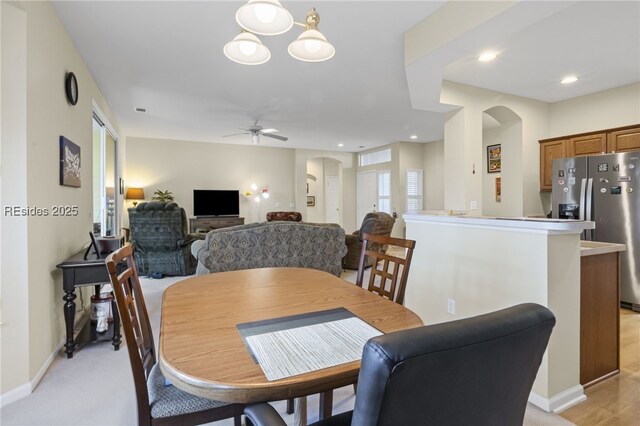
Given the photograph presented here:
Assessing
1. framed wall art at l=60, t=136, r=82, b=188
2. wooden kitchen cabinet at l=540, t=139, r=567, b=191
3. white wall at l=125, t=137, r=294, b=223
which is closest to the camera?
framed wall art at l=60, t=136, r=82, b=188

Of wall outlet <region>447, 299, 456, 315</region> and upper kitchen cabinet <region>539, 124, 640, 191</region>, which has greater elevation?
upper kitchen cabinet <region>539, 124, 640, 191</region>

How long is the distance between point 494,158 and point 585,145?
217 cm

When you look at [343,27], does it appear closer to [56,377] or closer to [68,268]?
[68,268]

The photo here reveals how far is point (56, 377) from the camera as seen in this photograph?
223 cm

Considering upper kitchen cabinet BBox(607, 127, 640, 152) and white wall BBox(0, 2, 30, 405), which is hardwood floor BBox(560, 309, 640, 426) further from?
white wall BBox(0, 2, 30, 405)

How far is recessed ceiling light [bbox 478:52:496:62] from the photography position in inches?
123

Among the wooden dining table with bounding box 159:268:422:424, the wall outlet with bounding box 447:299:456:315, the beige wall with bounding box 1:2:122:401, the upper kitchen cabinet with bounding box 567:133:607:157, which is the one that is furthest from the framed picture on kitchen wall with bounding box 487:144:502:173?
the beige wall with bounding box 1:2:122:401

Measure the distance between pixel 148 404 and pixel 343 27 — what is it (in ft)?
9.44

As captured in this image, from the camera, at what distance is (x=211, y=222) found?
771 centimetres

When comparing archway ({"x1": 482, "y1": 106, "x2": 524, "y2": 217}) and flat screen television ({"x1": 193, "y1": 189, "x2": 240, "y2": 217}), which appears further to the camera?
flat screen television ({"x1": 193, "y1": 189, "x2": 240, "y2": 217})

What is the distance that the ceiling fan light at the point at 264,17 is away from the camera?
1.51m

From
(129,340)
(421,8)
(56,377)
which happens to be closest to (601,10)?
(421,8)

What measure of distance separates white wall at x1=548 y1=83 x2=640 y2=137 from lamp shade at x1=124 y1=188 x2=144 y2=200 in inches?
310

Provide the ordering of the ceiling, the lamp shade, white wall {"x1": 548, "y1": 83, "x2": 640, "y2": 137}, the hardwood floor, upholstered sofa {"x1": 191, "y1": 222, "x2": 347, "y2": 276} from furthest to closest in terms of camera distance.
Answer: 1. the lamp shade
2. white wall {"x1": 548, "y1": 83, "x2": 640, "y2": 137}
3. upholstered sofa {"x1": 191, "y1": 222, "x2": 347, "y2": 276}
4. the ceiling
5. the hardwood floor
